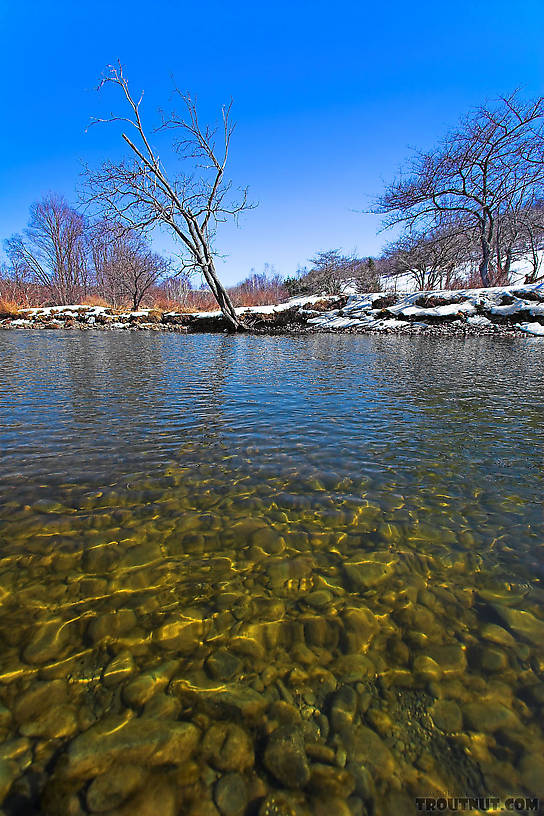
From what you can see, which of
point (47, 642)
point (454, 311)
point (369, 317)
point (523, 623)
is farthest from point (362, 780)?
point (369, 317)

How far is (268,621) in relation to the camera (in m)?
1.82

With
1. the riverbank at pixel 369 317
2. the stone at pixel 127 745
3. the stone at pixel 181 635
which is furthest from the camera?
the riverbank at pixel 369 317

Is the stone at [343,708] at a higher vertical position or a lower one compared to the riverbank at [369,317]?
lower

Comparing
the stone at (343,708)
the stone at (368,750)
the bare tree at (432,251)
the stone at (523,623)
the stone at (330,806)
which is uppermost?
the bare tree at (432,251)

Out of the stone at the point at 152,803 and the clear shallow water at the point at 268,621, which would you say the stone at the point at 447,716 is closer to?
the clear shallow water at the point at 268,621

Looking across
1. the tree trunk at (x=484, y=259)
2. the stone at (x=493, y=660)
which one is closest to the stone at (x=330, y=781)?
the stone at (x=493, y=660)

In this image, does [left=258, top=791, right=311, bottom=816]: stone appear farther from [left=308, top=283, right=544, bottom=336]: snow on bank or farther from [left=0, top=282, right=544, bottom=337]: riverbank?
[left=308, top=283, right=544, bottom=336]: snow on bank

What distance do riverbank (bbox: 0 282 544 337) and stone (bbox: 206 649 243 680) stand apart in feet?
65.9

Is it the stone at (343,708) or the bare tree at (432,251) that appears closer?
the stone at (343,708)

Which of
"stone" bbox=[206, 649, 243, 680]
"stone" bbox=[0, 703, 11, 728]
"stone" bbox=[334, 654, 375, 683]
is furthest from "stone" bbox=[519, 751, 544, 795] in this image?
"stone" bbox=[0, 703, 11, 728]

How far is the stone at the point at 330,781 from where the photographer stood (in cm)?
117

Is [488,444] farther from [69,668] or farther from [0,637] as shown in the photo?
[0,637]

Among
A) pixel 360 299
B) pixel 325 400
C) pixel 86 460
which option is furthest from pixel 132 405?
pixel 360 299

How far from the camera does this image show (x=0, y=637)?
1.71 metres
